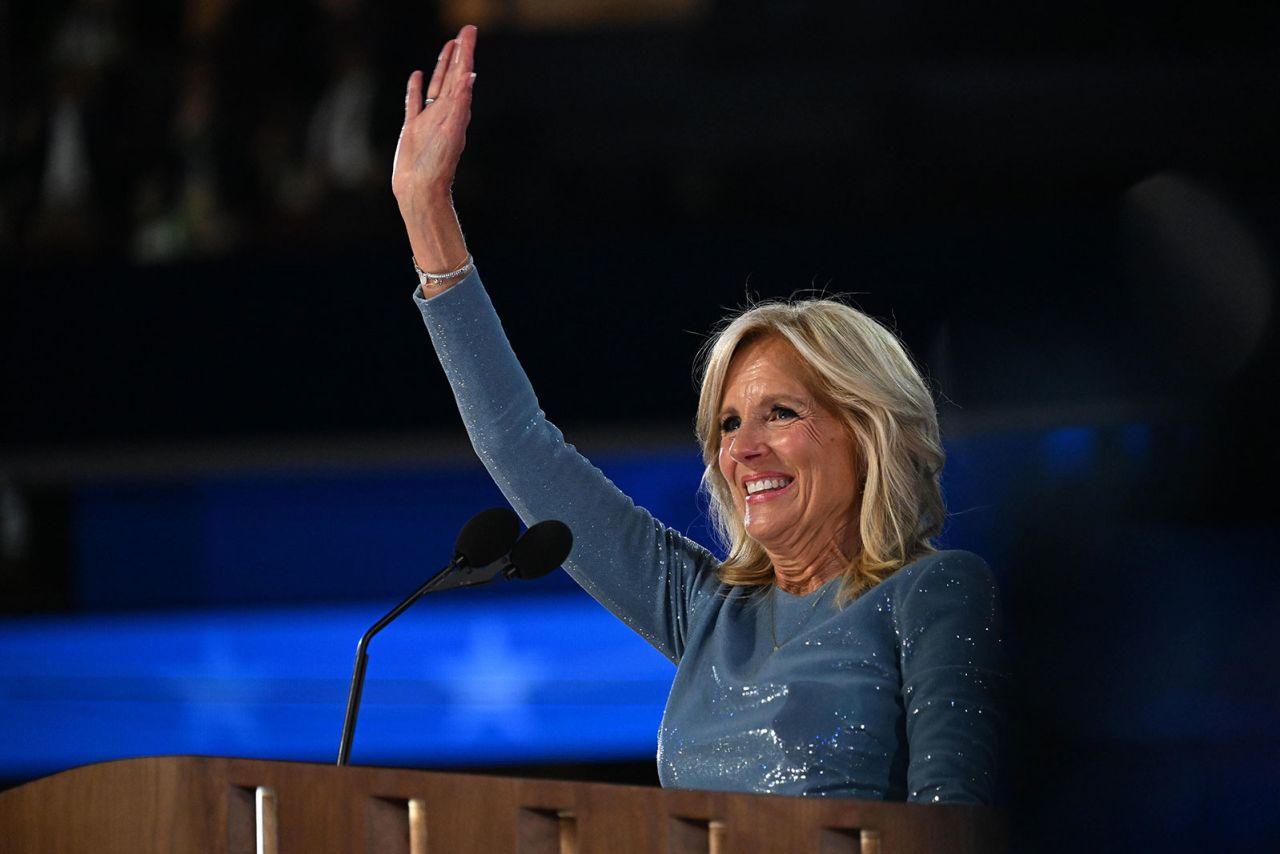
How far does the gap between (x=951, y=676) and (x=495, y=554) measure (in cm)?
38

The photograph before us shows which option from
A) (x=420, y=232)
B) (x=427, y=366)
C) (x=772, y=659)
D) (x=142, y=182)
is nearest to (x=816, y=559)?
(x=772, y=659)

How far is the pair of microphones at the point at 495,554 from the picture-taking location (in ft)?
4.17

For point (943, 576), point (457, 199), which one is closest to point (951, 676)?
point (943, 576)

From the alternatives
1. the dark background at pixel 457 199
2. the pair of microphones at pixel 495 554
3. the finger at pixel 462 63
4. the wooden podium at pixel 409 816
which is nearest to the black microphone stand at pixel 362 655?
the pair of microphones at pixel 495 554

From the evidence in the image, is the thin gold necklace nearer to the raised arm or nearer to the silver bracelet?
the raised arm

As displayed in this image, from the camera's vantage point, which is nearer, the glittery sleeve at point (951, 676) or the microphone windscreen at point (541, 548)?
the glittery sleeve at point (951, 676)

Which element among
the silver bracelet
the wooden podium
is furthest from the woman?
the wooden podium

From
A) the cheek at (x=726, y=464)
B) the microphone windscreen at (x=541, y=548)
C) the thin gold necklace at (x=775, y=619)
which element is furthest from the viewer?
the cheek at (x=726, y=464)

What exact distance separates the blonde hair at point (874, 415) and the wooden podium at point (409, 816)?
51 cm

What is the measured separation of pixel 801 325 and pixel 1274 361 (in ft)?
3.55

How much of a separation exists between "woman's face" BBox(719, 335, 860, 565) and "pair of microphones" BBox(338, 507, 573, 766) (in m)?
0.26

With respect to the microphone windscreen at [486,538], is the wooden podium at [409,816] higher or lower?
lower

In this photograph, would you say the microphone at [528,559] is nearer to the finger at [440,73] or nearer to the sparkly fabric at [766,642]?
the sparkly fabric at [766,642]

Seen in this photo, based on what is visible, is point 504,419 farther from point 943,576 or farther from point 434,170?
point 943,576
